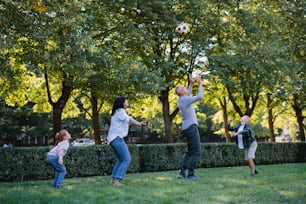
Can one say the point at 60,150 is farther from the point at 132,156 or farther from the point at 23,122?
the point at 23,122

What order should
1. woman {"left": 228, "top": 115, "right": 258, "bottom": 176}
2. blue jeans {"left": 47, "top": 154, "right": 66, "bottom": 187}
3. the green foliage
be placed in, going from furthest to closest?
1. the green foliage
2. woman {"left": 228, "top": 115, "right": 258, "bottom": 176}
3. blue jeans {"left": 47, "top": 154, "right": 66, "bottom": 187}

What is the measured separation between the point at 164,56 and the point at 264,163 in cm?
682

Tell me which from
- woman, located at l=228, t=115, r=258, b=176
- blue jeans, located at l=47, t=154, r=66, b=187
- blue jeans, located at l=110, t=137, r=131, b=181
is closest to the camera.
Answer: blue jeans, located at l=110, t=137, r=131, b=181

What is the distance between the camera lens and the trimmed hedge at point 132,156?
456 inches

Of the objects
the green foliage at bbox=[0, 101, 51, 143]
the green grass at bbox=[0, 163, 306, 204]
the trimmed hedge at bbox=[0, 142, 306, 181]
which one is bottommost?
the green grass at bbox=[0, 163, 306, 204]

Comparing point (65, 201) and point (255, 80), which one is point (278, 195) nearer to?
point (65, 201)

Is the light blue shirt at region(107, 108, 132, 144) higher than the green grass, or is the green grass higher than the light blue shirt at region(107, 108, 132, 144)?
the light blue shirt at region(107, 108, 132, 144)

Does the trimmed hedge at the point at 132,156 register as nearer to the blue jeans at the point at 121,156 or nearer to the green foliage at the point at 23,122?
the blue jeans at the point at 121,156

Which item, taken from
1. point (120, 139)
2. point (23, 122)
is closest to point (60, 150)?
point (120, 139)

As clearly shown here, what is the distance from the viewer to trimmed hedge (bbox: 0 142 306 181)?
11.6 m

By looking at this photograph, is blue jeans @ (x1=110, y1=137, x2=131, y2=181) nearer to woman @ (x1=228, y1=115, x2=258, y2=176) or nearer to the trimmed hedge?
woman @ (x1=228, y1=115, x2=258, y2=176)

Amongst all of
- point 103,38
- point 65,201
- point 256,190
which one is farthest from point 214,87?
point 65,201

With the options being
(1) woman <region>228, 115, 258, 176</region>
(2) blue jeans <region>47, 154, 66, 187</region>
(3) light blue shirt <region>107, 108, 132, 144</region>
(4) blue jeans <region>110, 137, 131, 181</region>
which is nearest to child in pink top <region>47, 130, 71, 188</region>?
(2) blue jeans <region>47, 154, 66, 187</region>

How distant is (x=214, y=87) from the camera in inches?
888
